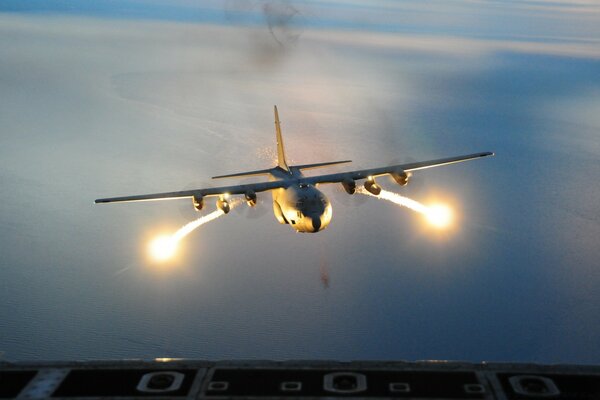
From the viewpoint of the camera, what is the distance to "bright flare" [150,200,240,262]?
16525 centimetres

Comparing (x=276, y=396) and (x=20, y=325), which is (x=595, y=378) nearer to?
(x=276, y=396)

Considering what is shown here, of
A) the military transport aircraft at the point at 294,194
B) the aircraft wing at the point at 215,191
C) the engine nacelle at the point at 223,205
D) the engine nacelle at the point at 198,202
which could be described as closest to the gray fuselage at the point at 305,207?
the military transport aircraft at the point at 294,194

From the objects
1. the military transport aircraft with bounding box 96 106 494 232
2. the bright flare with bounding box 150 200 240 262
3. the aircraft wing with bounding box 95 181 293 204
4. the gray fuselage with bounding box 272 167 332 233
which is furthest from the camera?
the bright flare with bounding box 150 200 240 262

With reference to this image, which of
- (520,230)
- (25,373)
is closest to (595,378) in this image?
(25,373)

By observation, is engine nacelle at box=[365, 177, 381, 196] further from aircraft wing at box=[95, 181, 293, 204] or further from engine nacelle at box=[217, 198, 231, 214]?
engine nacelle at box=[217, 198, 231, 214]

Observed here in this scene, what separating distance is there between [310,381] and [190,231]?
4945 inches

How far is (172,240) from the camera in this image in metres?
179

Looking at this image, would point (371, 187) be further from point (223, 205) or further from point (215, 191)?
point (215, 191)

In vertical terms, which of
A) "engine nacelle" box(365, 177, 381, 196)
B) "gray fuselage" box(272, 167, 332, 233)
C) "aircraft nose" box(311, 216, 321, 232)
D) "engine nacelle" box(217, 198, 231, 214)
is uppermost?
"engine nacelle" box(365, 177, 381, 196)

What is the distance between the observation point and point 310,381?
220ft

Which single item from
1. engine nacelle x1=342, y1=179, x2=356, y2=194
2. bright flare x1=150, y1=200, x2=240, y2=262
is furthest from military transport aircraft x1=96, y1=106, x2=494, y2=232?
bright flare x1=150, y1=200, x2=240, y2=262

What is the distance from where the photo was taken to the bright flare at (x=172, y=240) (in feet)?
542

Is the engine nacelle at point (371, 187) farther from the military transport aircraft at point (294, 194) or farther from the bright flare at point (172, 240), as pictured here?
the bright flare at point (172, 240)

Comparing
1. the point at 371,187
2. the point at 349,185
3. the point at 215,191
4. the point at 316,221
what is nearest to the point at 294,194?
the point at 316,221
